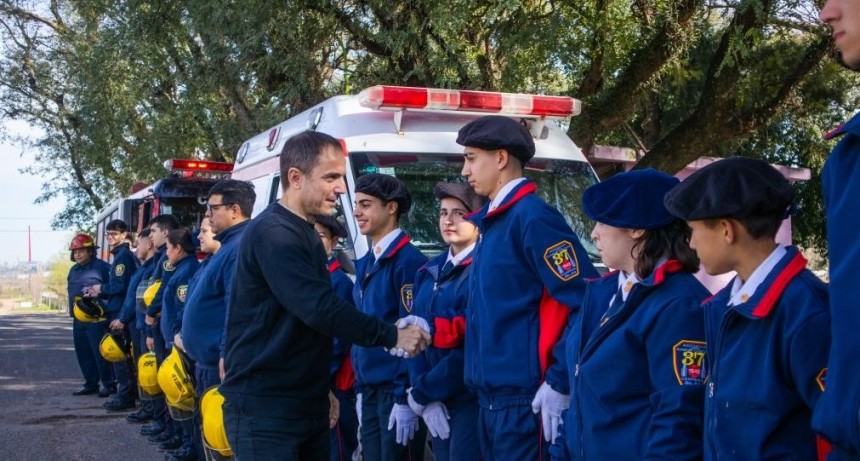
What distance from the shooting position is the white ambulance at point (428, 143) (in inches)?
247

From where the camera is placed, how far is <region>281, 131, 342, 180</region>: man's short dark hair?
3873 millimetres

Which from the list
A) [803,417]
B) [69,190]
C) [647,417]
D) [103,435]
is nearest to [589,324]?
[647,417]

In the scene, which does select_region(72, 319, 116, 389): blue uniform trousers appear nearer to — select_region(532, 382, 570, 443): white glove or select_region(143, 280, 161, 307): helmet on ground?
select_region(143, 280, 161, 307): helmet on ground

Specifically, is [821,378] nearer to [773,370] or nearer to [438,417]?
[773,370]

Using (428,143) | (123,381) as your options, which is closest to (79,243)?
(123,381)

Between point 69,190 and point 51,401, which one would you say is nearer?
point 51,401

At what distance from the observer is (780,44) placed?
38.1ft

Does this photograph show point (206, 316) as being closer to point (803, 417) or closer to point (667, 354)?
point (667, 354)

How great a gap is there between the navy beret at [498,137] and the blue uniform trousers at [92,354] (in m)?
9.01

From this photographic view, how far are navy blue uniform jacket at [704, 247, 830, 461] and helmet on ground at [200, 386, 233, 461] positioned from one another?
3.05 metres

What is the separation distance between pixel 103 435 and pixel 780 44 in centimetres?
870

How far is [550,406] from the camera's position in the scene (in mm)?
3646

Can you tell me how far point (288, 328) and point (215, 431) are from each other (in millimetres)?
1587

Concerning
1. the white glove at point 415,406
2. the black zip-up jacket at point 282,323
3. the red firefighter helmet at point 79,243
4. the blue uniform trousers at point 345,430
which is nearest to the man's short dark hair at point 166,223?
the red firefighter helmet at point 79,243
